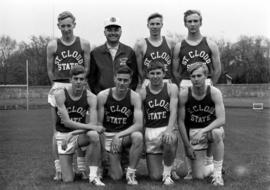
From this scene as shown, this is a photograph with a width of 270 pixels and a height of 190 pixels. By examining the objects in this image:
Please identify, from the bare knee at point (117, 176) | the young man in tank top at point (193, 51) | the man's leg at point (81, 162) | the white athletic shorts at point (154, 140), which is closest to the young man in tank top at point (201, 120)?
the white athletic shorts at point (154, 140)

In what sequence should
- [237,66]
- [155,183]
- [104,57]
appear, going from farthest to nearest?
[237,66]
[104,57]
[155,183]

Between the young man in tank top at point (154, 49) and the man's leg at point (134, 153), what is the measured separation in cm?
105

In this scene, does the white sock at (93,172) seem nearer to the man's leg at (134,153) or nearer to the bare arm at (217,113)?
the man's leg at (134,153)

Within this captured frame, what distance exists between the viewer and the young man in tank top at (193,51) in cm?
621

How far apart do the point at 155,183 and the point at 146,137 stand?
717 mm

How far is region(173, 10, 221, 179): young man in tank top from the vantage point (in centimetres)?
621

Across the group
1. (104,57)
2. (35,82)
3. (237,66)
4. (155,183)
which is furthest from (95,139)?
(237,66)

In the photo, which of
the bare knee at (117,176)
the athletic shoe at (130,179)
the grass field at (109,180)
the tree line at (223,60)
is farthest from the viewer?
the tree line at (223,60)

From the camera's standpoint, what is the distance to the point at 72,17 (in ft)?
19.9

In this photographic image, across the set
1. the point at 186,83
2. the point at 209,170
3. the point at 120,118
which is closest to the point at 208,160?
the point at 209,170

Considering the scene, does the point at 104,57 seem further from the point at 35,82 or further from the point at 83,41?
the point at 35,82

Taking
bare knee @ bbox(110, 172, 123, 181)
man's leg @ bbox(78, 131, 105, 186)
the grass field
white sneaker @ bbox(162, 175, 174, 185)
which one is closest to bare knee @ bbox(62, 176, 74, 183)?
the grass field

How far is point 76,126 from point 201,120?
172 centimetres

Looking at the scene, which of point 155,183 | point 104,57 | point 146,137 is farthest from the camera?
point 104,57
